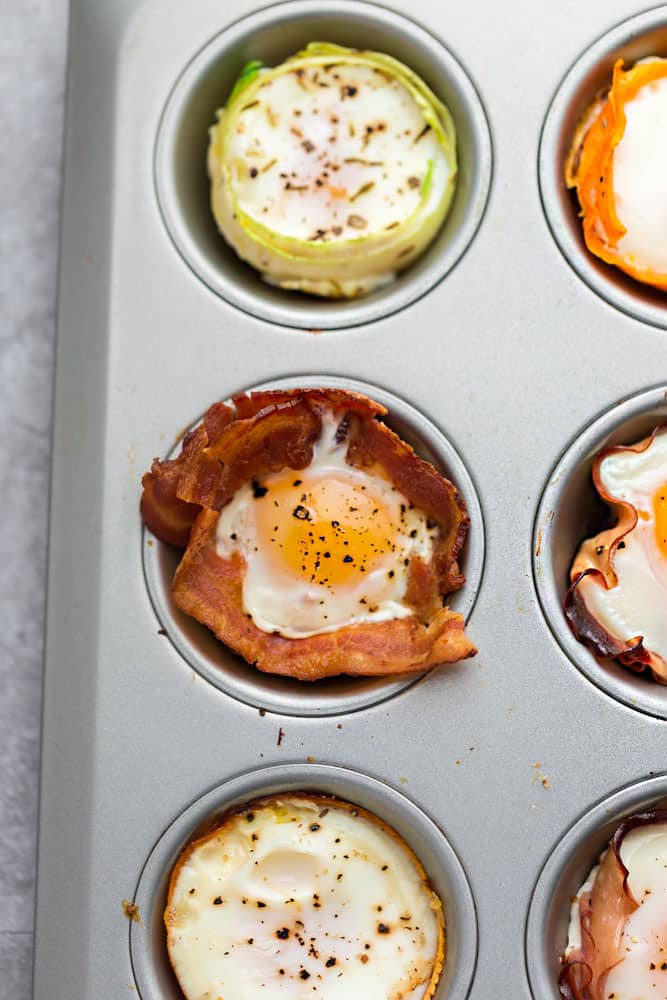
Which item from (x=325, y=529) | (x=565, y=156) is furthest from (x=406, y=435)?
(x=565, y=156)

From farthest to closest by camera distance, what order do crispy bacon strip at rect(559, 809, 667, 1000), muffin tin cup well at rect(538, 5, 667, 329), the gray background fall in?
the gray background
muffin tin cup well at rect(538, 5, 667, 329)
crispy bacon strip at rect(559, 809, 667, 1000)

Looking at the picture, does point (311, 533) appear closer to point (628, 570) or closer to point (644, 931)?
point (628, 570)

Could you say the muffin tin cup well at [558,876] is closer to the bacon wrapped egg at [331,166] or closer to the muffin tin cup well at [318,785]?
the muffin tin cup well at [318,785]

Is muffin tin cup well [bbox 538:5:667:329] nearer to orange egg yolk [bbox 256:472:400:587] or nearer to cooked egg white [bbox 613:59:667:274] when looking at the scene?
cooked egg white [bbox 613:59:667:274]

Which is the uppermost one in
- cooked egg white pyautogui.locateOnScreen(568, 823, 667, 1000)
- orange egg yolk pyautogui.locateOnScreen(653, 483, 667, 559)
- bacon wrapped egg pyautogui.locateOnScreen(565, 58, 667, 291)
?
bacon wrapped egg pyautogui.locateOnScreen(565, 58, 667, 291)

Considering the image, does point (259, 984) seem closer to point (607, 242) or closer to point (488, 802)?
point (488, 802)

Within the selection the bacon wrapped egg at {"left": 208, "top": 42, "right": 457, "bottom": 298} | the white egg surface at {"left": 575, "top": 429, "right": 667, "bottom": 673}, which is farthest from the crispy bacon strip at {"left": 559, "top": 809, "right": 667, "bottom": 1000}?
the bacon wrapped egg at {"left": 208, "top": 42, "right": 457, "bottom": 298}

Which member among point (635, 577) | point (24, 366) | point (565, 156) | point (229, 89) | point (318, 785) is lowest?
point (318, 785)

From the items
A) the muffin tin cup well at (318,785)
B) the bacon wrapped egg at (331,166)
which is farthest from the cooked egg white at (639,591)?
the bacon wrapped egg at (331,166)
